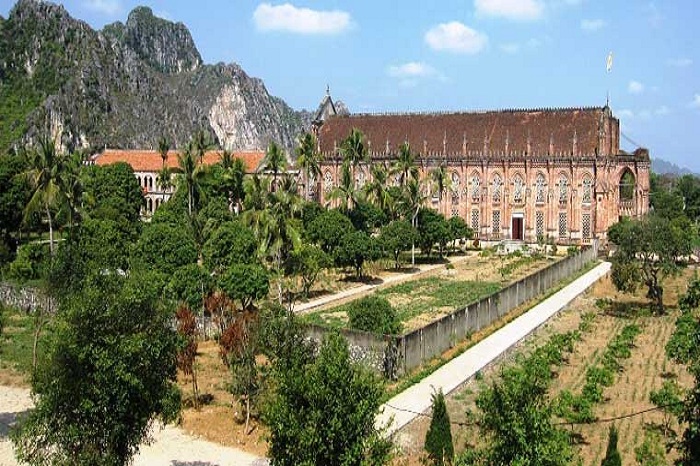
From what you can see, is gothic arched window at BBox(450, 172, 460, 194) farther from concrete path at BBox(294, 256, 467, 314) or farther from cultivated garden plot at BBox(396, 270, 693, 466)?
cultivated garden plot at BBox(396, 270, 693, 466)

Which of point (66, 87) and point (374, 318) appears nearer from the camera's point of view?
point (374, 318)

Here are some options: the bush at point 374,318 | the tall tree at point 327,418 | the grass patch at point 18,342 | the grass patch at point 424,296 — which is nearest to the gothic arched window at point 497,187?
the grass patch at point 424,296

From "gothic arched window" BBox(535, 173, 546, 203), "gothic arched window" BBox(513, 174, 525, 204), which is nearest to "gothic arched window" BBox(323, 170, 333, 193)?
"gothic arched window" BBox(513, 174, 525, 204)

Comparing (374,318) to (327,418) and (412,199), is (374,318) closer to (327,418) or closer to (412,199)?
(327,418)

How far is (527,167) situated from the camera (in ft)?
228

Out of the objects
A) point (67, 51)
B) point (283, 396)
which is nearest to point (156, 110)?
point (67, 51)

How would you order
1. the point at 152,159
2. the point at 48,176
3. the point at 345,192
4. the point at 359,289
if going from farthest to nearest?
the point at 152,159 < the point at 345,192 < the point at 359,289 < the point at 48,176

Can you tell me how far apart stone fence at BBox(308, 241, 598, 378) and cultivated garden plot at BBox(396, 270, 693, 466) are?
86.9 inches

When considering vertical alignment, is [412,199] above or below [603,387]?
above

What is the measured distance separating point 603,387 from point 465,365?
5.01 m

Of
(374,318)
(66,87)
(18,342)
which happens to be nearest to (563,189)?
(374,318)

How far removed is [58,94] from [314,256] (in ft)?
405

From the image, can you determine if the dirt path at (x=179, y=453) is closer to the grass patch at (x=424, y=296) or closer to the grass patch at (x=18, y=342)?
the grass patch at (x=18, y=342)

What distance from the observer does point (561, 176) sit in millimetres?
68062
